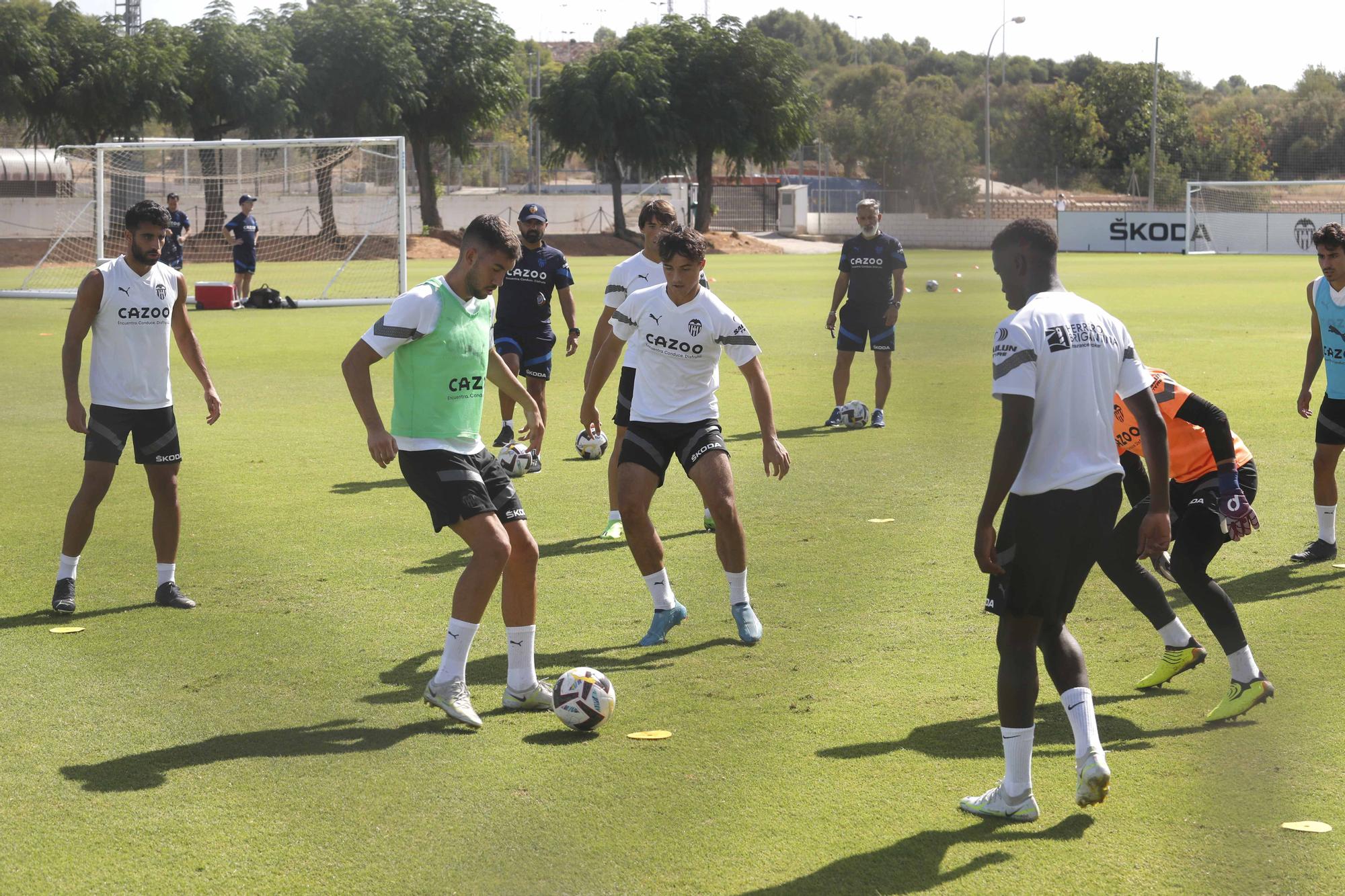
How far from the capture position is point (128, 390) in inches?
292

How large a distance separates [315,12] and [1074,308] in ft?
187

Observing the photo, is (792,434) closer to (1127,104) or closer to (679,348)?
(679,348)

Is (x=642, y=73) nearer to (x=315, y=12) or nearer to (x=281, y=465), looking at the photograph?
(x=315, y=12)

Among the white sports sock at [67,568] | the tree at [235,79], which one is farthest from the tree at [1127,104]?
the white sports sock at [67,568]

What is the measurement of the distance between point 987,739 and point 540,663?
2.11 metres

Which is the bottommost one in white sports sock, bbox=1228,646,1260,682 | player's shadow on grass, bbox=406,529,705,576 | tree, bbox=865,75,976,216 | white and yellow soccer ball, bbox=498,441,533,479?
player's shadow on grass, bbox=406,529,705,576

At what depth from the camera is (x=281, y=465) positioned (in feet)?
38.1

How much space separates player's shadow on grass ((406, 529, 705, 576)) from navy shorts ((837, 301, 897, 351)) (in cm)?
539

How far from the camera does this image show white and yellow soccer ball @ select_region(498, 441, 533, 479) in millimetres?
10469

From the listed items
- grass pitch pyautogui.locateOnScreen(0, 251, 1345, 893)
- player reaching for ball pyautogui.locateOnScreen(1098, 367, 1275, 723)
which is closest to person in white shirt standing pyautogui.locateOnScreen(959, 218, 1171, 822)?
grass pitch pyautogui.locateOnScreen(0, 251, 1345, 893)

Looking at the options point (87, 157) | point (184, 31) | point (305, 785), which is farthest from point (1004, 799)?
point (184, 31)

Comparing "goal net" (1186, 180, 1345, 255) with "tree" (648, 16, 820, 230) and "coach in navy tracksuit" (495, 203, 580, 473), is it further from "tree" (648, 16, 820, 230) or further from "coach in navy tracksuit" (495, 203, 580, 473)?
"coach in navy tracksuit" (495, 203, 580, 473)

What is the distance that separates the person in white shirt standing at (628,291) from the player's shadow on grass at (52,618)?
112 inches

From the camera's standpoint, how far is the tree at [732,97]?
211ft
